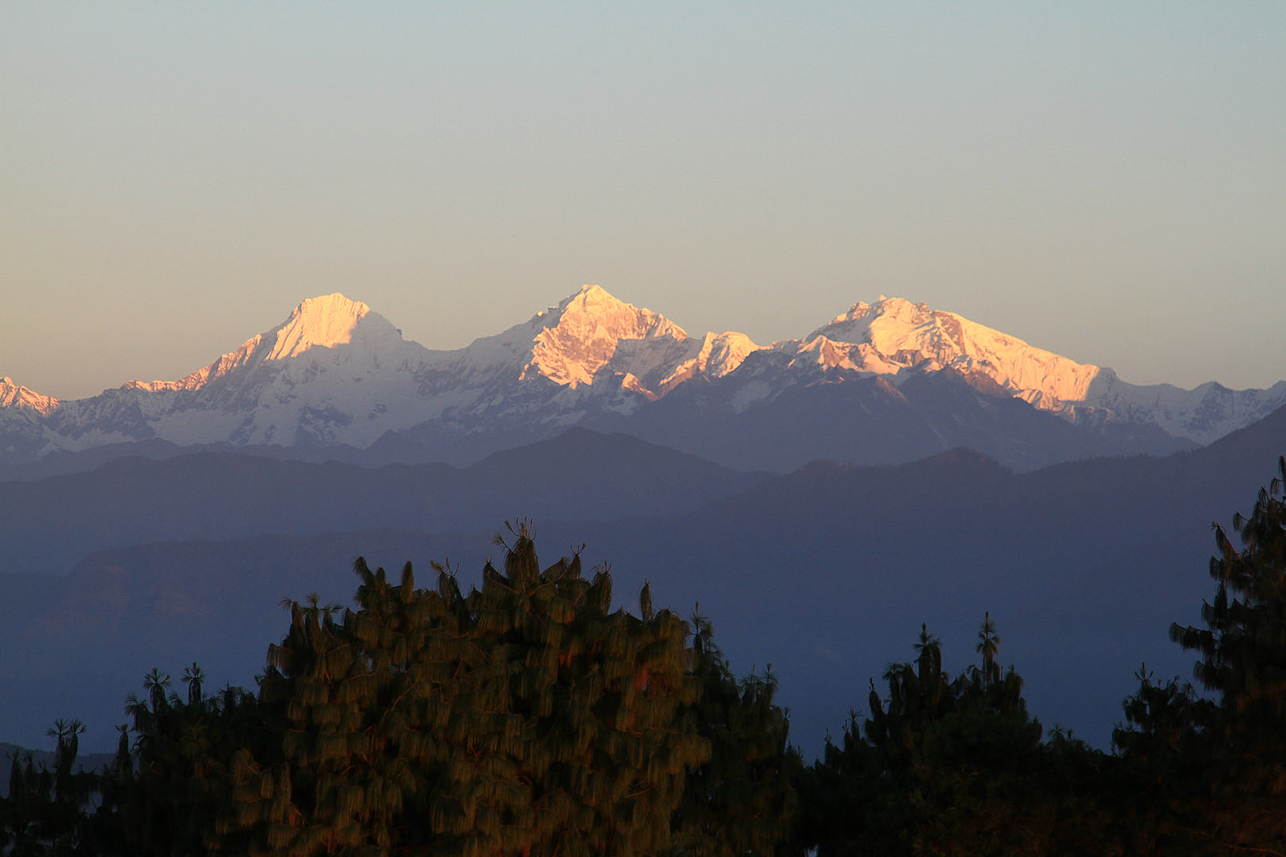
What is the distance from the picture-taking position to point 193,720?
160 feet

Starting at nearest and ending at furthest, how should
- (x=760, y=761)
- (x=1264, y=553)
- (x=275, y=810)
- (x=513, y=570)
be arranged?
(x=275, y=810)
(x=1264, y=553)
(x=513, y=570)
(x=760, y=761)

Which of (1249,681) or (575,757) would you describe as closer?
(1249,681)

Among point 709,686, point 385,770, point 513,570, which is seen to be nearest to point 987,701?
point 709,686

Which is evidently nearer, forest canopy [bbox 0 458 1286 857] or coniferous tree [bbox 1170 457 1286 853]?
forest canopy [bbox 0 458 1286 857]

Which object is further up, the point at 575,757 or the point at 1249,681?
the point at 1249,681

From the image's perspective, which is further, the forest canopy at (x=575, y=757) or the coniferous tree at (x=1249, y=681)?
the coniferous tree at (x=1249, y=681)

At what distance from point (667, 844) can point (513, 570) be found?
379 inches

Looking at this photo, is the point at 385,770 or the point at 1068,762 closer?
the point at 385,770

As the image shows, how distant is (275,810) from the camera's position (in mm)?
39719

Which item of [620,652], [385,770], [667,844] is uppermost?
[620,652]

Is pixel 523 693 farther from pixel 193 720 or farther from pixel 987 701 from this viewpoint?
pixel 987 701

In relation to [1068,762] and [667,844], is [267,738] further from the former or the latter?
[1068,762]

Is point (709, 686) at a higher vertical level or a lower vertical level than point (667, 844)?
higher

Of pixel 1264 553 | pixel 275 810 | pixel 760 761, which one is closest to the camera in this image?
pixel 275 810
